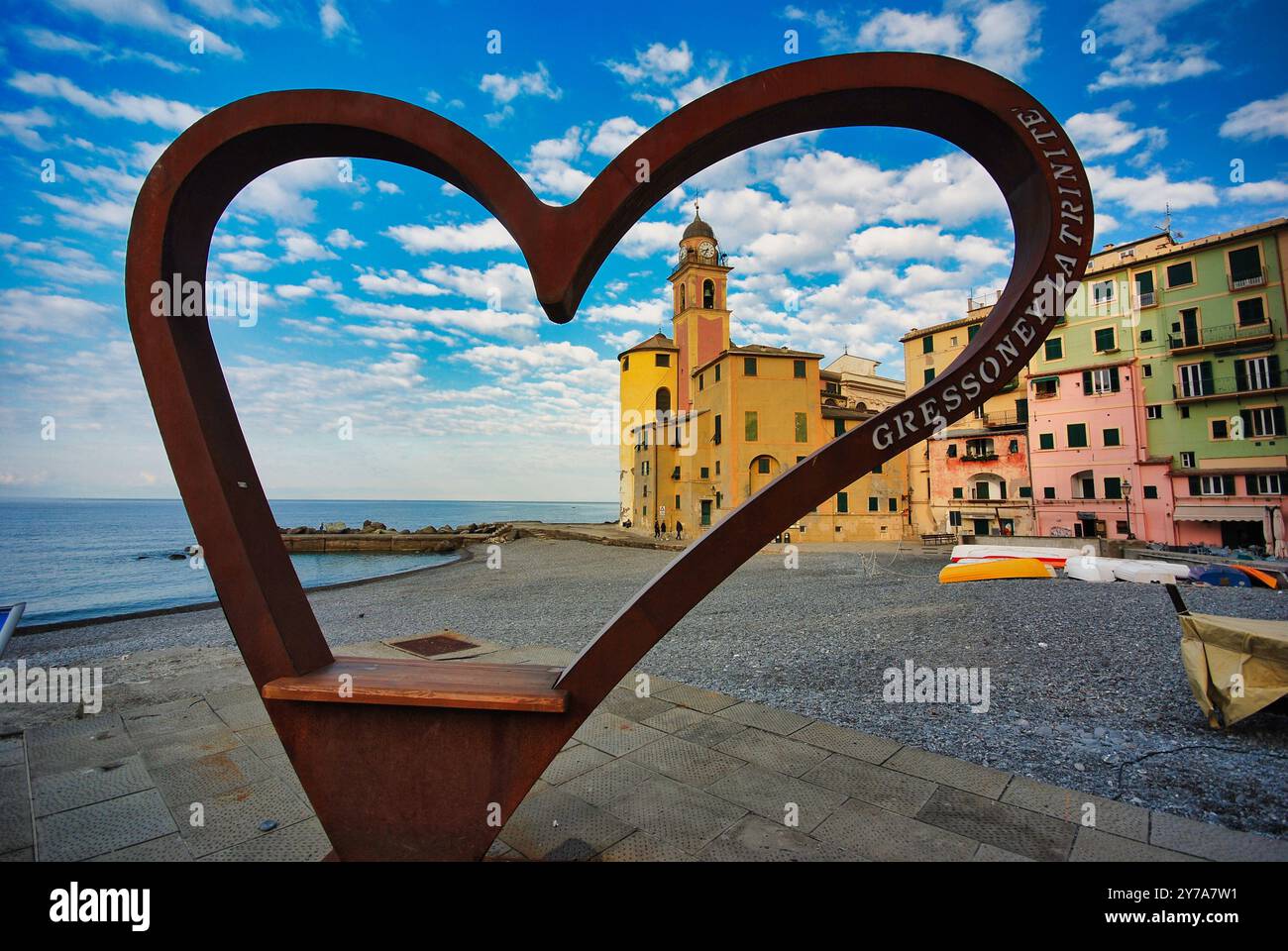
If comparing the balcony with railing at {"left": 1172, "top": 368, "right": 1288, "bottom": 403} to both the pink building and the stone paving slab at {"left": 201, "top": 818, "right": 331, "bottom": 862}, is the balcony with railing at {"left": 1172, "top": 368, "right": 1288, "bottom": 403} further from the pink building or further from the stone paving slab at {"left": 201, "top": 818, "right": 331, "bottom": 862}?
the stone paving slab at {"left": 201, "top": 818, "right": 331, "bottom": 862}

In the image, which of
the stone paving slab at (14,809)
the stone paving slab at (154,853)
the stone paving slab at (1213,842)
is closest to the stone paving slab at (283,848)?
the stone paving slab at (154,853)

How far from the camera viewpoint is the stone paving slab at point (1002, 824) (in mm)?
3174

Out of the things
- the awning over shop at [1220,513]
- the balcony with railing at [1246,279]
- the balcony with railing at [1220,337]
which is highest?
the balcony with railing at [1246,279]

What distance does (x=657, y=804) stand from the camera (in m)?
3.69

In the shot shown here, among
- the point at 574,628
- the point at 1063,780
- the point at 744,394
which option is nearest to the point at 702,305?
the point at 744,394

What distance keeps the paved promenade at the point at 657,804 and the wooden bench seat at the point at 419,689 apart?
3.30 ft

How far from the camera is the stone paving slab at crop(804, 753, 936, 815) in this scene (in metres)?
3.71

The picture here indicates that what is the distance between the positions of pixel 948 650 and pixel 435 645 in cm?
751

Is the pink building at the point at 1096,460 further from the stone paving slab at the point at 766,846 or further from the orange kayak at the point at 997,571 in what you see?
the stone paving slab at the point at 766,846

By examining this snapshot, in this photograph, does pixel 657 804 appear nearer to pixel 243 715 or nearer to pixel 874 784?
pixel 874 784

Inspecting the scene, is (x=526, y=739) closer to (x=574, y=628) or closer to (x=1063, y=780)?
(x=1063, y=780)
